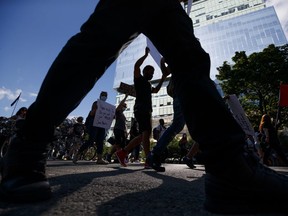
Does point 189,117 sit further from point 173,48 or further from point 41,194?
point 41,194

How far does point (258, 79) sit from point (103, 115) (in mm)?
16298

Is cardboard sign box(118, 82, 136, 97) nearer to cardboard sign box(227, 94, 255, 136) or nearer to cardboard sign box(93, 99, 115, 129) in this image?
cardboard sign box(93, 99, 115, 129)

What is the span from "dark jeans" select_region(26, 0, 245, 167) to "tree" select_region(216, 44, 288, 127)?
19080 millimetres

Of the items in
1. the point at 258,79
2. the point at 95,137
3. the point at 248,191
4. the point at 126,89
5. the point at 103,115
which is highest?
the point at 258,79

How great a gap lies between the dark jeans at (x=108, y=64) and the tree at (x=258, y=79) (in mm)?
19080

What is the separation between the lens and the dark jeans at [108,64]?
998mm

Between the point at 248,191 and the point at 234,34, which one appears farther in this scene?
the point at 234,34

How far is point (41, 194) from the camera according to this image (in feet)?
3.18

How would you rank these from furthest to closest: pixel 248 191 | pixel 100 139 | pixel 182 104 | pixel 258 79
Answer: pixel 258 79 < pixel 100 139 < pixel 182 104 < pixel 248 191

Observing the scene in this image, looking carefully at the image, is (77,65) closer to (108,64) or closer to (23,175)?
(108,64)

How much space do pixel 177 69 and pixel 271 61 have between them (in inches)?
802

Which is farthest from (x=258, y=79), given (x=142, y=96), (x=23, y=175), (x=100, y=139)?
(x=23, y=175)

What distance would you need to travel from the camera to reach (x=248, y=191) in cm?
87

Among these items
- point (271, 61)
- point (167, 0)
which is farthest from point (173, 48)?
point (271, 61)
